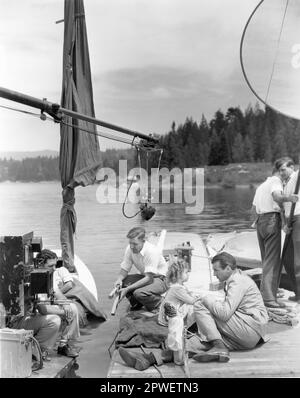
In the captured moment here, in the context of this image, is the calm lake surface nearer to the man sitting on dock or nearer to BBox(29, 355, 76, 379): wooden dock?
the man sitting on dock

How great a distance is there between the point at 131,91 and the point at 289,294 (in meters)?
3.15

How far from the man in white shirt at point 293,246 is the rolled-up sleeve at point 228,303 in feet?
3.88

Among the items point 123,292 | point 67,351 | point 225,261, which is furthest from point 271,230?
point 67,351

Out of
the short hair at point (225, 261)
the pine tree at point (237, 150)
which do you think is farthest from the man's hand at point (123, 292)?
the pine tree at point (237, 150)

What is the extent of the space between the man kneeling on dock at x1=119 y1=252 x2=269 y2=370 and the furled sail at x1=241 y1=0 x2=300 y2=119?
7.70 feet

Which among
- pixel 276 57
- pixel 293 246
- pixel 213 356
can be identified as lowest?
pixel 213 356

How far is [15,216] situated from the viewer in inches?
328

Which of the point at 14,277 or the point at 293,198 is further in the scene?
the point at 293,198

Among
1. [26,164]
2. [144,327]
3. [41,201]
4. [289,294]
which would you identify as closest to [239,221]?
[41,201]

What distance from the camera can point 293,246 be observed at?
188 inches

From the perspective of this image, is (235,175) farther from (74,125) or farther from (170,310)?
(170,310)

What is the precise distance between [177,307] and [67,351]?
0.77 m
